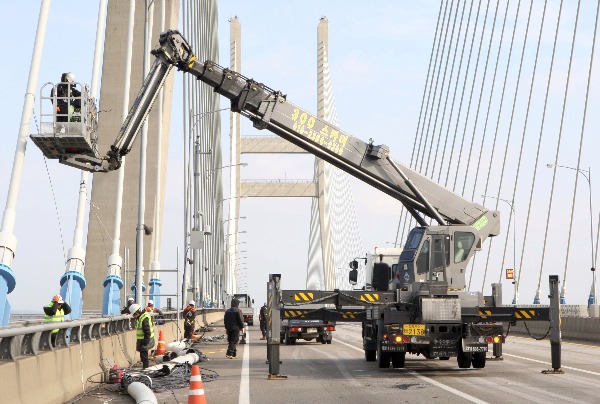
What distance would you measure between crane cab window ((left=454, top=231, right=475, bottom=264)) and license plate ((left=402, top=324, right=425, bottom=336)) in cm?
226

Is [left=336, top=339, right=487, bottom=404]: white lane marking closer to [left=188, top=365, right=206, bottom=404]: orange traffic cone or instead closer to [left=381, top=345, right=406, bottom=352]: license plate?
[left=381, top=345, right=406, bottom=352]: license plate

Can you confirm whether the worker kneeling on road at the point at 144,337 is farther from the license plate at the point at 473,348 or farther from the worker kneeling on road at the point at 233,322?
the license plate at the point at 473,348

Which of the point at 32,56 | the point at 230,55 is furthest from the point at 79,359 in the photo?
the point at 230,55

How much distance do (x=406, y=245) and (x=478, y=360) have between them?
313 centimetres

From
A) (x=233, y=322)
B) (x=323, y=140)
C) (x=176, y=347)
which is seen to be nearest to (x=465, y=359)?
(x=323, y=140)

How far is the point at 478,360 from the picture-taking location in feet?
69.9

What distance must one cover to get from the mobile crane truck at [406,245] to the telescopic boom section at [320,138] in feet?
0.07

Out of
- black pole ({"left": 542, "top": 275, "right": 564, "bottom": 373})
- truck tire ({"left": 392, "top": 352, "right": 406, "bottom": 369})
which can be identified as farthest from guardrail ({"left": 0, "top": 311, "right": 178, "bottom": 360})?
black pole ({"left": 542, "top": 275, "right": 564, "bottom": 373})

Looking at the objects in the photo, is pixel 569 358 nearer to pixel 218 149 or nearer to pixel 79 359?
pixel 79 359

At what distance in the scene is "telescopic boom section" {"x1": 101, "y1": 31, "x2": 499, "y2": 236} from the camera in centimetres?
2306

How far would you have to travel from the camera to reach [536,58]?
173 feet

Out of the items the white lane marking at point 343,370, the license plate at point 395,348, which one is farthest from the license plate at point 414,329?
the white lane marking at point 343,370

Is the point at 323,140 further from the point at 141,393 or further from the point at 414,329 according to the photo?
the point at 141,393

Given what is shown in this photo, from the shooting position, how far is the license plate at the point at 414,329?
20.5 m
